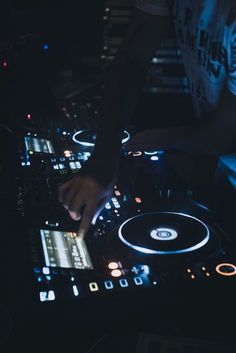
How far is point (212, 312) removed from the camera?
78cm

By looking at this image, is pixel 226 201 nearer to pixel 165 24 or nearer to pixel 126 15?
pixel 165 24

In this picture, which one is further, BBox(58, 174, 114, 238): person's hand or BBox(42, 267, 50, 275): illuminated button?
BBox(58, 174, 114, 238): person's hand

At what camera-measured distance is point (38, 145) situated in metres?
1.37

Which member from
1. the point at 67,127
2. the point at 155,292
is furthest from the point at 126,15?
the point at 155,292

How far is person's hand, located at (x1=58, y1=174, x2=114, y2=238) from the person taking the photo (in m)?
0.93

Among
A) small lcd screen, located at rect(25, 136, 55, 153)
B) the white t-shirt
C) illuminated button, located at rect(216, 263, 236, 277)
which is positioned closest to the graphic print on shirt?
the white t-shirt

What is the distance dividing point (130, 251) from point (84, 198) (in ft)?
0.56

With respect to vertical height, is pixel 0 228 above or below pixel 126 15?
below

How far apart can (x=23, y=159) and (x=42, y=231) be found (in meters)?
0.37

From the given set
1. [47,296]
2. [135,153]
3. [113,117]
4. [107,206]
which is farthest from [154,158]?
[47,296]

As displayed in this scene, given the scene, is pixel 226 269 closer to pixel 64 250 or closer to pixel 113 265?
pixel 113 265

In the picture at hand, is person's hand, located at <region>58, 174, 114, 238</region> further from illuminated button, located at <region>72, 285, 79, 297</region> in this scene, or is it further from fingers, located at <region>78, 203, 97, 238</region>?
illuminated button, located at <region>72, 285, 79, 297</region>

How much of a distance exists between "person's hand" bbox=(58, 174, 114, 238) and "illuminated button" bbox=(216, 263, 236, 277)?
0.87ft

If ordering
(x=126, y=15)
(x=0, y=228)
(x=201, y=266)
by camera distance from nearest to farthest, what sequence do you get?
1. (x=201, y=266)
2. (x=0, y=228)
3. (x=126, y=15)
